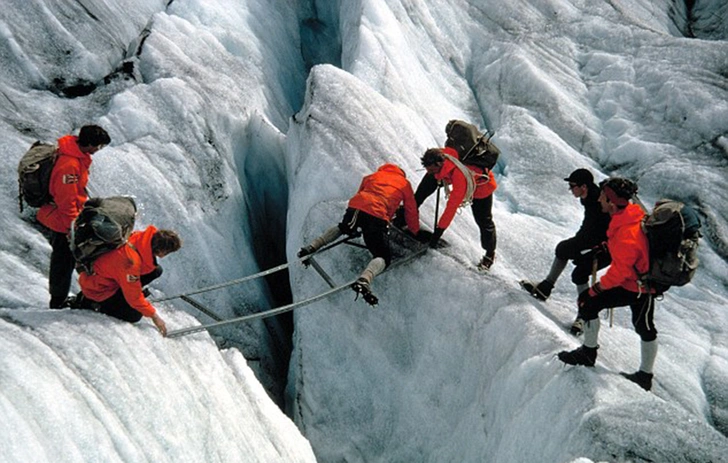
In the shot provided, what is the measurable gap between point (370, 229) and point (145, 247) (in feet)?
7.29

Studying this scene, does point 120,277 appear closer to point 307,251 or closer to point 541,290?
point 307,251

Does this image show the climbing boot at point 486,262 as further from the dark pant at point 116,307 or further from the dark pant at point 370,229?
the dark pant at point 116,307

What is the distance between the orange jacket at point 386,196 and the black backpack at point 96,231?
2314 millimetres

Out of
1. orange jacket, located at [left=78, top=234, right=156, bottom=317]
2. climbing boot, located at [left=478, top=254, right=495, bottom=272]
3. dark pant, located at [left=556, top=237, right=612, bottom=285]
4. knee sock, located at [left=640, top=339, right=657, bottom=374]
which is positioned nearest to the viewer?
orange jacket, located at [left=78, top=234, right=156, bottom=317]

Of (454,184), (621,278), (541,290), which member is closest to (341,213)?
(454,184)

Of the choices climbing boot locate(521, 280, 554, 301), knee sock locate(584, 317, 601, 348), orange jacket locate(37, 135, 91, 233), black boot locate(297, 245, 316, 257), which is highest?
orange jacket locate(37, 135, 91, 233)

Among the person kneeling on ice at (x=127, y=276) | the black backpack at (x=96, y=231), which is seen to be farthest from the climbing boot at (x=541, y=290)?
the black backpack at (x=96, y=231)

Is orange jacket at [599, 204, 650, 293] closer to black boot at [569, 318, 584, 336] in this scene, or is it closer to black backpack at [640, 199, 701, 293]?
black backpack at [640, 199, 701, 293]

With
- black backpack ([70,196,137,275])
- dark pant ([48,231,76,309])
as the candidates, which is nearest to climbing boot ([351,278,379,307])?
black backpack ([70,196,137,275])

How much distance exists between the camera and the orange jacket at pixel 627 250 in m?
4.79

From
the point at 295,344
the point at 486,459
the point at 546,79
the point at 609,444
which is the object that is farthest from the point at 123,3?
the point at 609,444

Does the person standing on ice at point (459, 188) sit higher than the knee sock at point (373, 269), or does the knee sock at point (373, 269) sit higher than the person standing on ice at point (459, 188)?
the person standing on ice at point (459, 188)

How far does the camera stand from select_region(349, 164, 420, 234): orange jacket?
6.14 meters

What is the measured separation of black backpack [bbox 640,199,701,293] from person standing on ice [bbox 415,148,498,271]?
1.81 m
